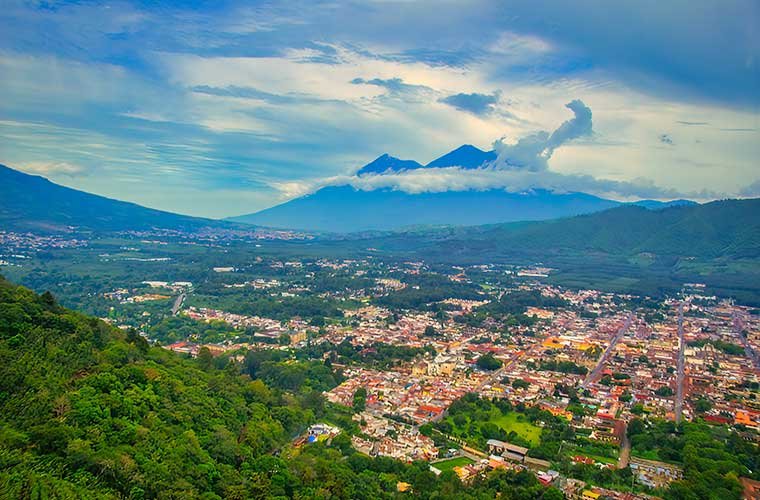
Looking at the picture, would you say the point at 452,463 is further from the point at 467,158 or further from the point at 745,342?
the point at 467,158

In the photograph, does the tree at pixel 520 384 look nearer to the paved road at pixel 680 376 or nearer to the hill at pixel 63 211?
the paved road at pixel 680 376

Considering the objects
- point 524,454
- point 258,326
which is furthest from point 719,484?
point 258,326

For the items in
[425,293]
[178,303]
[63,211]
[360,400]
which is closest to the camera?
[360,400]

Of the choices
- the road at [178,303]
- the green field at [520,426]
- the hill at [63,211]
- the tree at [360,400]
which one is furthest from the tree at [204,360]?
the hill at [63,211]

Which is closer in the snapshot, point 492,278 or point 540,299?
point 540,299

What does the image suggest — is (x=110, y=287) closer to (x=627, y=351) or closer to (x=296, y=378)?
(x=296, y=378)

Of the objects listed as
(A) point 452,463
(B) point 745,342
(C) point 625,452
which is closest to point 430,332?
(C) point 625,452
